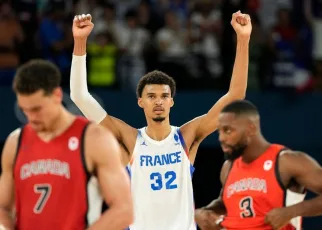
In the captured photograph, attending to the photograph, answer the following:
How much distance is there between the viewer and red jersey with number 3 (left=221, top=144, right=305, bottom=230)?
19.9 ft

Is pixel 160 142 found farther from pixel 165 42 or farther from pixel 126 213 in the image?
pixel 165 42

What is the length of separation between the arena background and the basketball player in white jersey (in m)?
5.97

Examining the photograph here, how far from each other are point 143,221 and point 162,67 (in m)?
6.68

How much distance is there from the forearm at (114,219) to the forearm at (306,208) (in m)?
1.58

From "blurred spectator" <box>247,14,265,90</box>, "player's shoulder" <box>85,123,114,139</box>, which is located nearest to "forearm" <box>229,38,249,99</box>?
"player's shoulder" <box>85,123,114,139</box>

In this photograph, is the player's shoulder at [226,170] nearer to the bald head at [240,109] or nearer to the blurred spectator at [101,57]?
the bald head at [240,109]

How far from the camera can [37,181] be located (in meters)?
5.02

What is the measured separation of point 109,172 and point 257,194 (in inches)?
61.7

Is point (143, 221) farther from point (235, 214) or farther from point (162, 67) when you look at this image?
point (162, 67)

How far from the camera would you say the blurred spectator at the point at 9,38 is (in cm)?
1302

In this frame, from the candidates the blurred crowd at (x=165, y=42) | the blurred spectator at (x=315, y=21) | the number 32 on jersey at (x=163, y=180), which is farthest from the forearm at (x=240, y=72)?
the blurred spectator at (x=315, y=21)

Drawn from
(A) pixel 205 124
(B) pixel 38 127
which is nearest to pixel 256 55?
(A) pixel 205 124

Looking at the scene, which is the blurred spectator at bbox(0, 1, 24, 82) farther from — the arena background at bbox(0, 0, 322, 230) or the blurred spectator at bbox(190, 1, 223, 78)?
the blurred spectator at bbox(190, 1, 223, 78)

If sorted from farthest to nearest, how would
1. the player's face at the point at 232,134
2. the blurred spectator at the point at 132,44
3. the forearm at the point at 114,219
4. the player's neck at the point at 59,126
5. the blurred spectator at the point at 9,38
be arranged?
the blurred spectator at the point at 132,44
the blurred spectator at the point at 9,38
the player's face at the point at 232,134
the player's neck at the point at 59,126
the forearm at the point at 114,219
